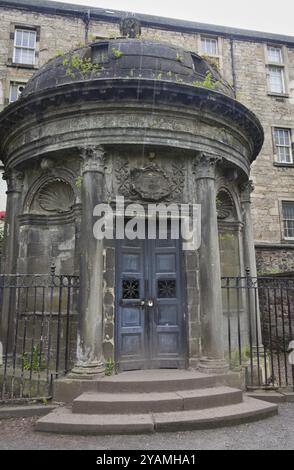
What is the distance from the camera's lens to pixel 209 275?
707cm

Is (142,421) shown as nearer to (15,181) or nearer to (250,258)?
(250,258)

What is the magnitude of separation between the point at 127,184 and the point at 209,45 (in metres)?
17.0

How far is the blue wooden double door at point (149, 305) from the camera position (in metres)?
7.12

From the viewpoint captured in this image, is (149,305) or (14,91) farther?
(14,91)

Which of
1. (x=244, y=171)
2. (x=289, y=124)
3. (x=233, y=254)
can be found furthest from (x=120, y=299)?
(x=289, y=124)

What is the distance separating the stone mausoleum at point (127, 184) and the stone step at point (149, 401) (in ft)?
2.53

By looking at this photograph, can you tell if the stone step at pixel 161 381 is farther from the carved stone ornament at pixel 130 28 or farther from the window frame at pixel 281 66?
the window frame at pixel 281 66

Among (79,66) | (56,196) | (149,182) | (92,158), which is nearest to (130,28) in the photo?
(79,66)

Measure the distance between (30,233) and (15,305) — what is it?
5.17 ft

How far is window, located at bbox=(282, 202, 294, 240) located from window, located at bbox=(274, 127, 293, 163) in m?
2.52

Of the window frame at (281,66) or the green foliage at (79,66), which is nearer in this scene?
the green foliage at (79,66)

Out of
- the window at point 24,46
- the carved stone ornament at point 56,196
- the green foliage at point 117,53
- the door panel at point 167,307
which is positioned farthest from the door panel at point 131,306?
the window at point 24,46

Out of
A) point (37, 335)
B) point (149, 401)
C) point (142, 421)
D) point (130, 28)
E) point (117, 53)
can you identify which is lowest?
point (142, 421)

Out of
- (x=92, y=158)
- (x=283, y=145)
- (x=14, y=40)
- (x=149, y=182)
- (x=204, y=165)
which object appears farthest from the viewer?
(x=283, y=145)
